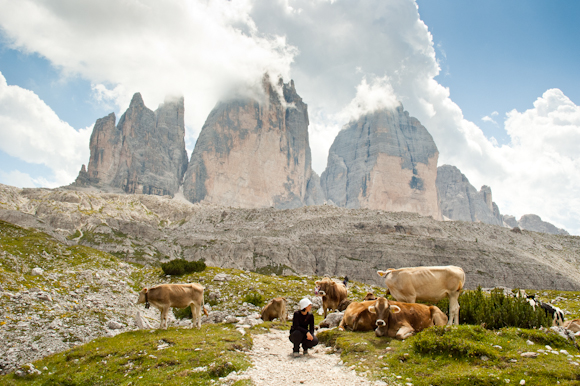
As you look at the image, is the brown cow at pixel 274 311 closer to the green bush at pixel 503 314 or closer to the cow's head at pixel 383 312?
the cow's head at pixel 383 312

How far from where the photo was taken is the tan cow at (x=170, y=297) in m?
15.5

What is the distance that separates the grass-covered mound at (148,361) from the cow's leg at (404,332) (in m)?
5.14

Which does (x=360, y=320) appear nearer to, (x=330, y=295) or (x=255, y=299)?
(x=330, y=295)

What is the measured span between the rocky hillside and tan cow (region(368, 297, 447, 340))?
315 feet

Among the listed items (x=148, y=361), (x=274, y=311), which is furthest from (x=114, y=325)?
(x=148, y=361)

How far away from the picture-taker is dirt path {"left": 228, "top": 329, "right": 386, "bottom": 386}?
8.51 meters

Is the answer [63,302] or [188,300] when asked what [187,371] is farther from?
[63,302]

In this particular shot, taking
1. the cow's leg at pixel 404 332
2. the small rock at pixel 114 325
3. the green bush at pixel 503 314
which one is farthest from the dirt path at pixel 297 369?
the small rock at pixel 114 325

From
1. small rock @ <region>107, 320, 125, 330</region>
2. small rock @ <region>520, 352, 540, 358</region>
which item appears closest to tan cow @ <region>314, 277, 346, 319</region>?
small rock @ <region>107, 320, 125, 330</region>

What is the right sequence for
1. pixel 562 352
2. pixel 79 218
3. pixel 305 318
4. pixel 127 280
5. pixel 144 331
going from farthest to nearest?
1. pixel 79 218
2. pixel 127 280
3. pixel 144 331
4. pixel 305 318
5. pixel 562 352

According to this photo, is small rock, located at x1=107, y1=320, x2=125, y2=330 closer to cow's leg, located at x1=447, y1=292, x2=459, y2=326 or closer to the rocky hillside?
cow's leg, located at x1=447, y1=292, x2=459, y2=326

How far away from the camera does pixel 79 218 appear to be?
120m

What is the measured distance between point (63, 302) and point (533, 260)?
5026 inches

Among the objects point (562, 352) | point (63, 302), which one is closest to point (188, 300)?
point (63, 302)
